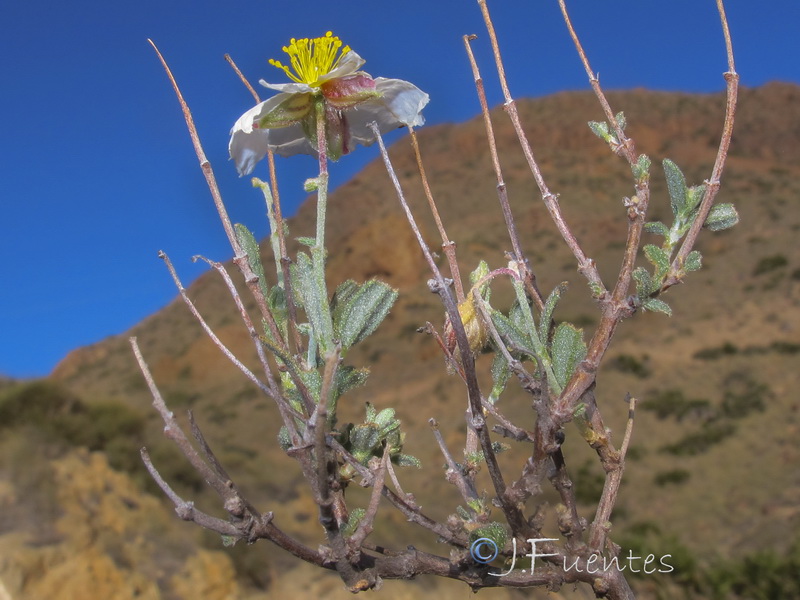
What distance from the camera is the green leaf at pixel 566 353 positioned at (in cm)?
69

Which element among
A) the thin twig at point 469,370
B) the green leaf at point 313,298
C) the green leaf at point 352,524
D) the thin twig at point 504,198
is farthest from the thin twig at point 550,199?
the green leaf at point 352,524

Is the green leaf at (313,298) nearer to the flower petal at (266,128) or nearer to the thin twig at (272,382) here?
the thin twig at (272,382)

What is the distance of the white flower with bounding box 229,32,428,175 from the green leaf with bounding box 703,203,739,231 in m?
0.37

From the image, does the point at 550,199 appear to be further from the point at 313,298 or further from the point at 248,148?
the point at 248,148

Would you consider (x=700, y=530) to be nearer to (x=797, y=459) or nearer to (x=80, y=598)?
(x=797, y=459)

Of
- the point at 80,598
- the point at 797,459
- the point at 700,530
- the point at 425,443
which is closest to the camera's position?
the point at 80,598

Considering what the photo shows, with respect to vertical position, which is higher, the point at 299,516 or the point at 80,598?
the point at 299,516

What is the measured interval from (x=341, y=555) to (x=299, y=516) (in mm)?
5302

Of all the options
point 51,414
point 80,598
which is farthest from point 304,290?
point 51,414

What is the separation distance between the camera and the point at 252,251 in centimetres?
74

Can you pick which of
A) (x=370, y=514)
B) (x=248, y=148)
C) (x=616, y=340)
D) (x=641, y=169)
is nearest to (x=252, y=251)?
(x=248, y=148)

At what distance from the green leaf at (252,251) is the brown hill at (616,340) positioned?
30cm

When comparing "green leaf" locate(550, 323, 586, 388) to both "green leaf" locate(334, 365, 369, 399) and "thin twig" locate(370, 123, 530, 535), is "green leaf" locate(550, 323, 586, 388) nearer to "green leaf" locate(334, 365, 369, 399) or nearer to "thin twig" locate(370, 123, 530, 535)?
"thin twig" locate(370, 123, 530, 535)

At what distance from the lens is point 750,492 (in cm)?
1152
